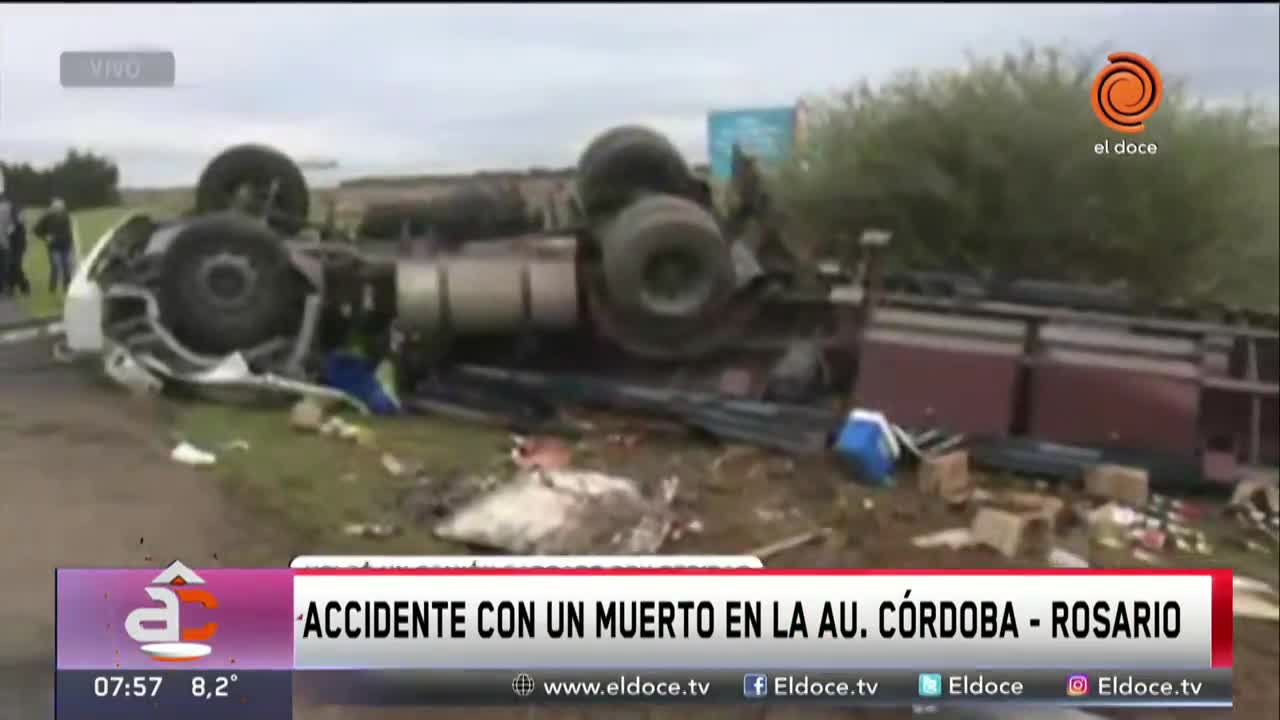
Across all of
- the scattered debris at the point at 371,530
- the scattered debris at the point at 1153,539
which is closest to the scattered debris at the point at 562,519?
the scattered debris at the point at 371,530

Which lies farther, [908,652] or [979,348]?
[979,348]

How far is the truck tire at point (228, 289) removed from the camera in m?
4.88

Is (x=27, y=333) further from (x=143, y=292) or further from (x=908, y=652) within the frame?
(x=143, y=292)

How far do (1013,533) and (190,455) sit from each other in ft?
9.42

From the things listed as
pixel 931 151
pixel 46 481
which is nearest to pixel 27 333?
pixel 46 481

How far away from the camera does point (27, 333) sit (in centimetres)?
169

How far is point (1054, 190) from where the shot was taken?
3.89 m

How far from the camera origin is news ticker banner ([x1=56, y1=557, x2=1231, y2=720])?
1179 millimetres

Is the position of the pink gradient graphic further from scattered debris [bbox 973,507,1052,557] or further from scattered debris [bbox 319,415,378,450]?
scattered debris [bbox 319,415,378,450]

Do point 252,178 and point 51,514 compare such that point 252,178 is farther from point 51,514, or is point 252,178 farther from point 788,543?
point 788,543

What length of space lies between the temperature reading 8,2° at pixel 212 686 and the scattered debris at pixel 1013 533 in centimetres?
299

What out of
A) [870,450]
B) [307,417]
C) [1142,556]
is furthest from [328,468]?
[1142,556]

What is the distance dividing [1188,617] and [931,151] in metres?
4.93

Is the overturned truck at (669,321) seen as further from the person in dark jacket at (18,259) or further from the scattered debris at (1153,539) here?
the person in dark jacket at (18,259)
